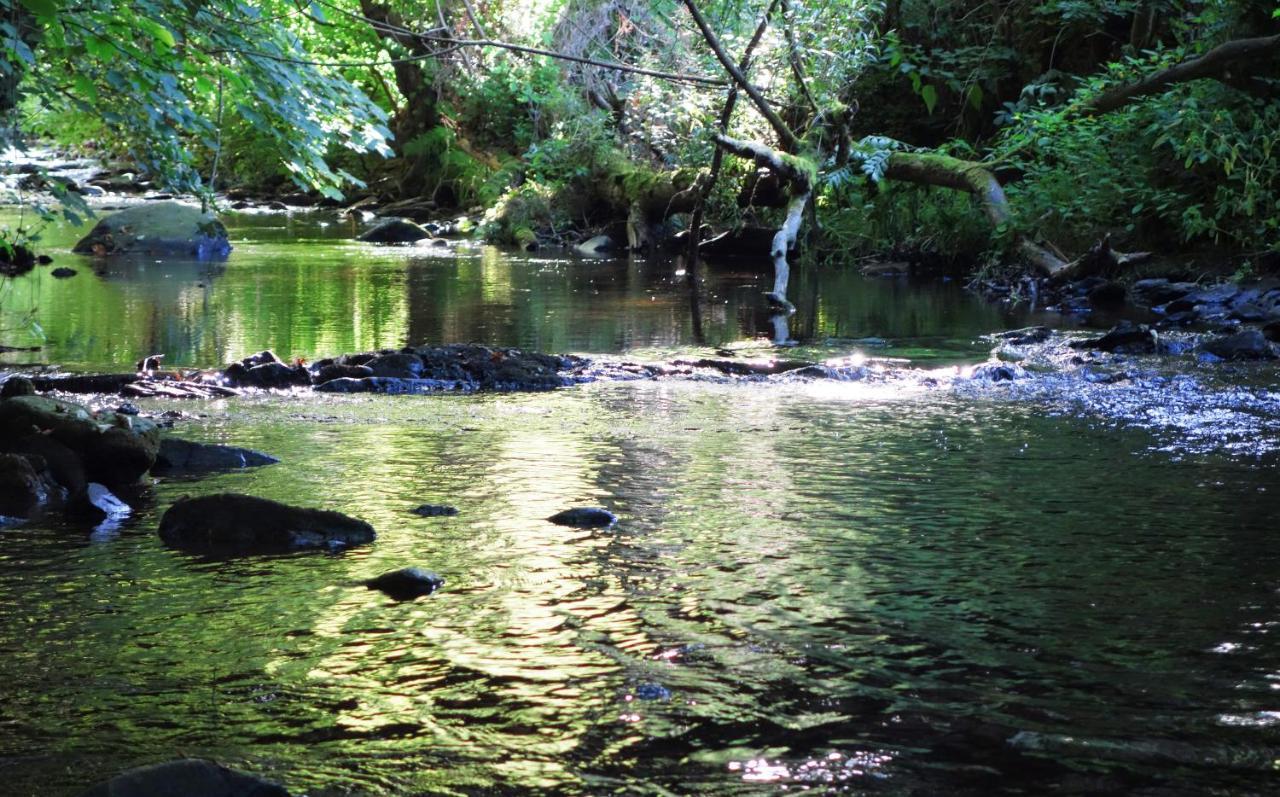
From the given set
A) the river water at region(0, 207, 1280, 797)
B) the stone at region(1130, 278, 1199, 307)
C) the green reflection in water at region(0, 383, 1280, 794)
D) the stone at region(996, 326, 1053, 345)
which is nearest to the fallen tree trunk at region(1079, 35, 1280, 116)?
the stone at region(1130, 278, 1199, 307)

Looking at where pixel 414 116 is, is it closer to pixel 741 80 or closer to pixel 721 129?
pixel 721 129

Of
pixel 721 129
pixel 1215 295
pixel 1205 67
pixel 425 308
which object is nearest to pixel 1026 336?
pixel 1215 295

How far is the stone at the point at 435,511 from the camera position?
6.06 m

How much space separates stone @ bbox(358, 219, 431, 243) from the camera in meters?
27.5

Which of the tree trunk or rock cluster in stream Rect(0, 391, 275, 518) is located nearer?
rock cluster in stream Rect(0, 391, 275, 518)

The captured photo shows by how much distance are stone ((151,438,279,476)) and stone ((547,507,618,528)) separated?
202 centimetres

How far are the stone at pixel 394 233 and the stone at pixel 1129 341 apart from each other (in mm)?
18201

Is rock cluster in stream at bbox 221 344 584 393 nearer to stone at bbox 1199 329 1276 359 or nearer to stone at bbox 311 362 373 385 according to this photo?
stone at bbox 311 362 373 385

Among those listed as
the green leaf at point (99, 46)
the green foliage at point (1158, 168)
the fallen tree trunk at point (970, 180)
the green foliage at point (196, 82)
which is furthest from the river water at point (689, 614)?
the fallen tree trunk at point (970, 180)

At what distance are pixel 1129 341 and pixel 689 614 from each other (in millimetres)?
8159

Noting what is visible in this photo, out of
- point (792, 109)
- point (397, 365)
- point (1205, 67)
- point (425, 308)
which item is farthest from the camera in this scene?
point (792, 109)

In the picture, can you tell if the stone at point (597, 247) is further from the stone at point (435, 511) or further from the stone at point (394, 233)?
the stone at point (435, 511)

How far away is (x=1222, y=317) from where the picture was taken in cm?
1338

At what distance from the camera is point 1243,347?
10.9 m
